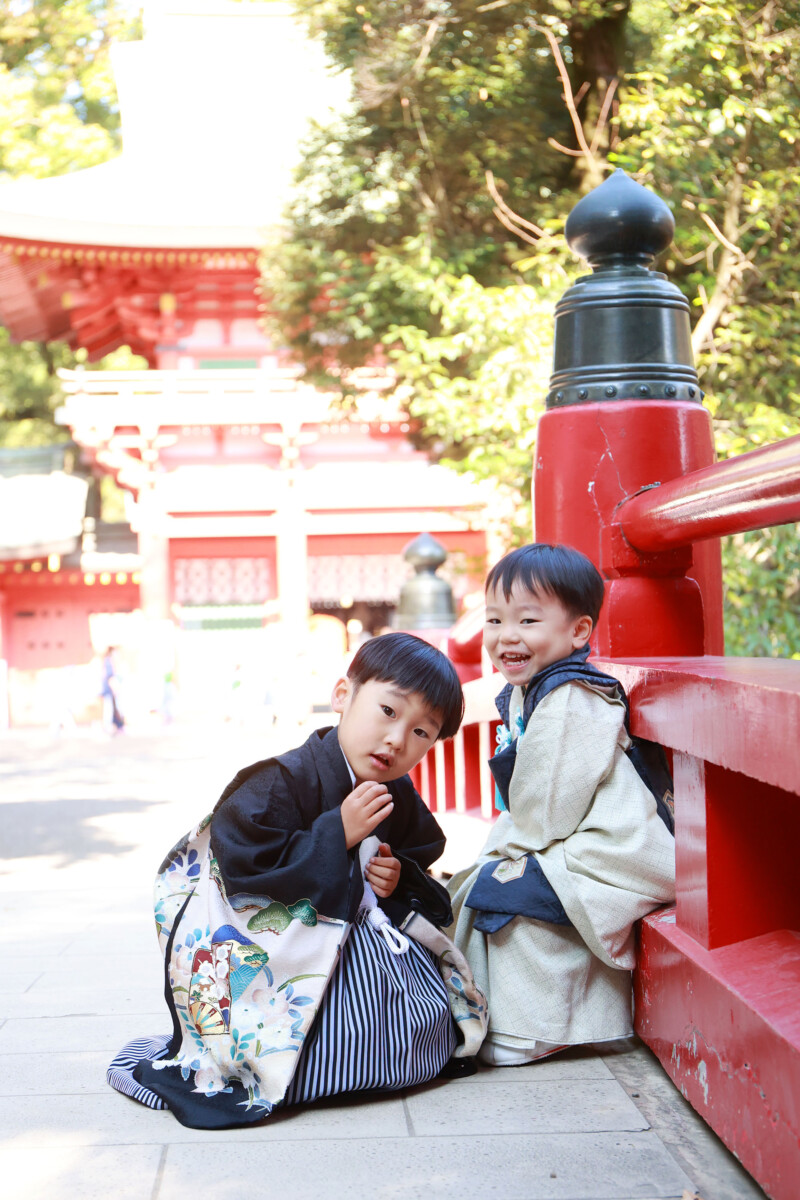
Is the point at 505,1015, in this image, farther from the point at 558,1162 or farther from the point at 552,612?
the point at 552,612

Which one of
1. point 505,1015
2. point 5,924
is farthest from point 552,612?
point 5,924

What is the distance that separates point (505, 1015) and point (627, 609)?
783 mm

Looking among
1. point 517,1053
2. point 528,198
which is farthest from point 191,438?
point 517,1053

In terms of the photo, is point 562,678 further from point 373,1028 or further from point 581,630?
point 373,1028

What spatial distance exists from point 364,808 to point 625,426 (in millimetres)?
956

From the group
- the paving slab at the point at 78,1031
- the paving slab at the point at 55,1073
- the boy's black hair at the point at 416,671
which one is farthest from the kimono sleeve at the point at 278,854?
the paving slab at the point at 78,1031

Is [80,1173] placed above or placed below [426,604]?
below

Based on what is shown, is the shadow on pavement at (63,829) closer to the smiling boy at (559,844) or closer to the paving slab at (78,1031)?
the paving slab at (78,1031)

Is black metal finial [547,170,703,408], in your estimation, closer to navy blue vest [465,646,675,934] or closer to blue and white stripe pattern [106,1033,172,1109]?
navy blue vest [465,646,675,934]

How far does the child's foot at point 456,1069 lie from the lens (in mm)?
2014

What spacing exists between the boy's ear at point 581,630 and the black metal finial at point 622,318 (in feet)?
1.67

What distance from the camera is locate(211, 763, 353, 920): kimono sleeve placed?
6.17 ft

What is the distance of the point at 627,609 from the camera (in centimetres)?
235

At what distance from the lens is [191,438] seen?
16281 millimetres
